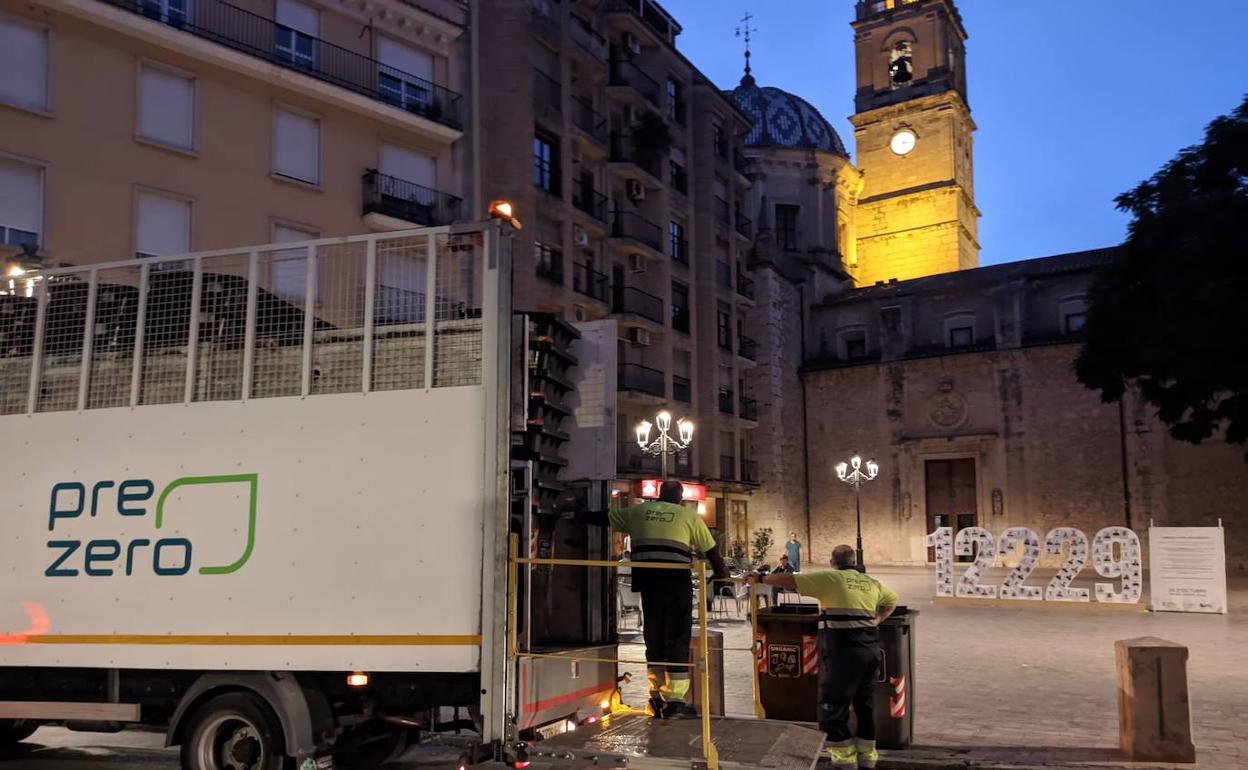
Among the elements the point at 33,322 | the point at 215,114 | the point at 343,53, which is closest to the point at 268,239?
the point at 215,114

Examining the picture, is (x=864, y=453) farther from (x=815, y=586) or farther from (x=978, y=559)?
(x=815, y=586)

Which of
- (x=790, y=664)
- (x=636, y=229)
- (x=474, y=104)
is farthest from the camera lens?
(x=636, y=229)

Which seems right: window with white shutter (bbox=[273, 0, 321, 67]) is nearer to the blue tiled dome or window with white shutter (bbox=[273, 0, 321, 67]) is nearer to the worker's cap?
the worker's cap

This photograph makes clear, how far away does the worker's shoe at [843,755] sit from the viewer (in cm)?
782

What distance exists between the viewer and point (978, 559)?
2441 cm

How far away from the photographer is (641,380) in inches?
1455

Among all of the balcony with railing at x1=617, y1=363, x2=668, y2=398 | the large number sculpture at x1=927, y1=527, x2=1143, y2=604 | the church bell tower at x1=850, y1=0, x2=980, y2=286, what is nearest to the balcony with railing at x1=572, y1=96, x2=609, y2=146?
the balcony with railing at x1=617, y1=363, x2=668, y2=398

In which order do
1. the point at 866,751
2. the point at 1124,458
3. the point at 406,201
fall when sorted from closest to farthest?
the point at 866,751
the point at 406,201
the point at 1124,458

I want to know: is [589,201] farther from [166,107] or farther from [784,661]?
[784,661]

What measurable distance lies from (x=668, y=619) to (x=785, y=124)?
5084 cm

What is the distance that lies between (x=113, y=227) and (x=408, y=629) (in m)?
17.2

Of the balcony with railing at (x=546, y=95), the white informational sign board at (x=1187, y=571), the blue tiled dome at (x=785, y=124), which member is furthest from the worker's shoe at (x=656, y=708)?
the blue tiled dome at (x=785, y=124)

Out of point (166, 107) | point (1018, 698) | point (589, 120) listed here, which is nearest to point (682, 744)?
point (1018, 698)

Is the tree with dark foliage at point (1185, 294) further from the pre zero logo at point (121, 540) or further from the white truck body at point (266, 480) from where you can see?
the pre zero logo at point (121, 540)
